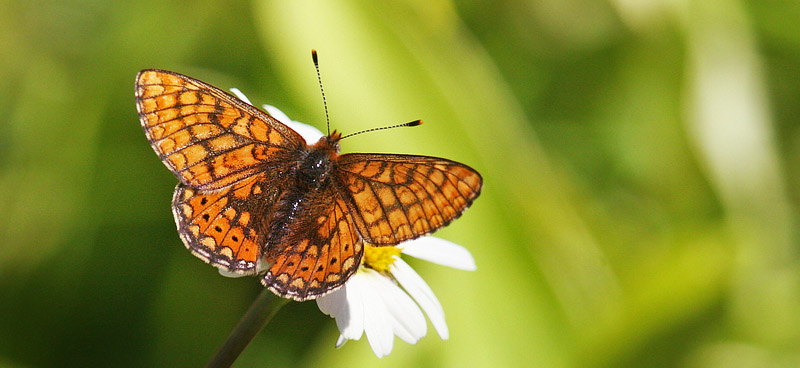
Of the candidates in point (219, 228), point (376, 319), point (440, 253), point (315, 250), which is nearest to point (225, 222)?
point (219, 228)

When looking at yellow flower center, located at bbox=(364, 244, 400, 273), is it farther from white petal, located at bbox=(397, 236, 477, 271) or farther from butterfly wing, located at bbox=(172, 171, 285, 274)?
butterfly wing, located at bbox=(172, 171, 285, 274)

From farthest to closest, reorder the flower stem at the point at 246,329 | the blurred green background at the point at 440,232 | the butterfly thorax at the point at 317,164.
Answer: the blurred green background at the point at 440,232 → the butterfly thorax at the point at 317,164 → the flower stem at the point at 246,329

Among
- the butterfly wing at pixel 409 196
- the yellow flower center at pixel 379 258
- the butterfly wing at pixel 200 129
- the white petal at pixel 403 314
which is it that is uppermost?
the butterfly wing at pixel 200 129

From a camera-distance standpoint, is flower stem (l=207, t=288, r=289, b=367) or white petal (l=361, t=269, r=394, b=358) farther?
white petal (l=361, t=269, r=394, b=358)

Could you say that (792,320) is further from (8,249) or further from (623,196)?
(8,249)

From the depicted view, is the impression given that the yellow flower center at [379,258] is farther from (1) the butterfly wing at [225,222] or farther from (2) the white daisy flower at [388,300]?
(1) the butterfly wing at [225,222]

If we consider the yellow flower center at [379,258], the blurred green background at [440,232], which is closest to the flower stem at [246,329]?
the yellow flower center at [379,258]

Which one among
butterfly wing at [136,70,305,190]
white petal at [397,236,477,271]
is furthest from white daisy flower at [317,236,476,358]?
butterfly wing at [136,70,305,190]
